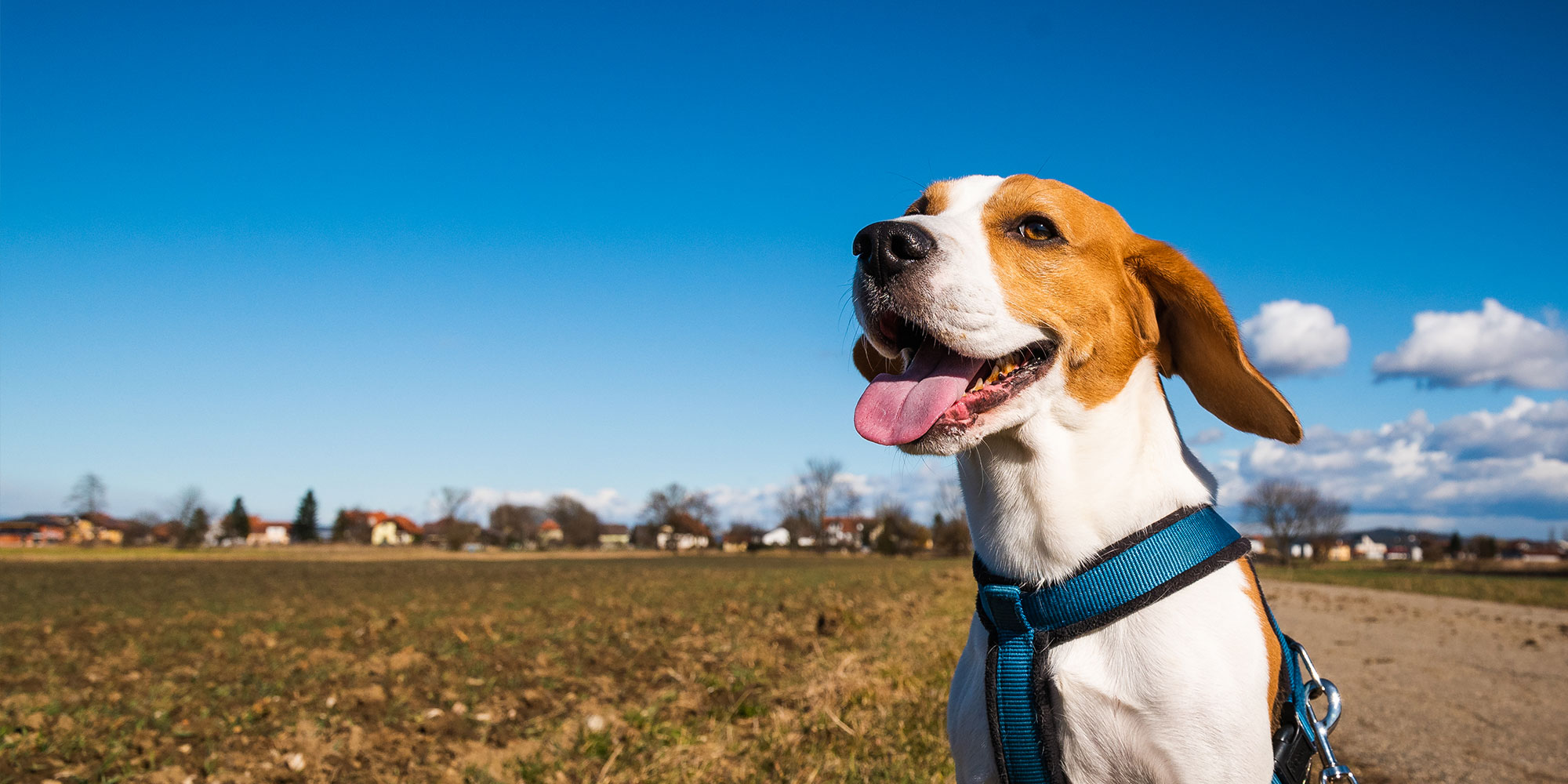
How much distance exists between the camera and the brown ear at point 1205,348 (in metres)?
2.41

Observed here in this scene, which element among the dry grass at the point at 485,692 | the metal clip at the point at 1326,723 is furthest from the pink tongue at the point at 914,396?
the dry grass at the point at 485,692

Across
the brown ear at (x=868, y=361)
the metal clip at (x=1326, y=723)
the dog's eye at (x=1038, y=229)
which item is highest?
the dog's eye at (x=1038, y=229)

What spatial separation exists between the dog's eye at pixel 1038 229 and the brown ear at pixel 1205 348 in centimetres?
26

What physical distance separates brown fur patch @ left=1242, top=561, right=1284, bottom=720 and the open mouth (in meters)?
0.82

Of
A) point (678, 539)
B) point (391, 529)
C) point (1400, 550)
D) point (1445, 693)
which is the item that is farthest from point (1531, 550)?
point (391, 529)

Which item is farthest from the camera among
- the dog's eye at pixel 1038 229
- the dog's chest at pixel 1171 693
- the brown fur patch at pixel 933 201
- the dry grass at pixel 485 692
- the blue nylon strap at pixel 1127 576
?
the dry grass at pixel 485 692

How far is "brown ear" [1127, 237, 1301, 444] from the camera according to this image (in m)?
2.41

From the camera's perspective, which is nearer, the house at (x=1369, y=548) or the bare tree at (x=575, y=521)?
the bare tree at (x=575, y=521)

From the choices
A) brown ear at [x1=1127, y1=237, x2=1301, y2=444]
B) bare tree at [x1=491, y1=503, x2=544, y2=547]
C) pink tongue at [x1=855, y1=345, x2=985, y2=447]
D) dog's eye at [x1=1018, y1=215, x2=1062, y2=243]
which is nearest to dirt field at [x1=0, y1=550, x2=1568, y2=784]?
brown ear at [x1=1127, y1=237, x2=1301, y2=444]

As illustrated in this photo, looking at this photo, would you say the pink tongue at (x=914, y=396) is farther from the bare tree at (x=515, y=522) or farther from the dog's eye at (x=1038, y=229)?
the bare tree at (x=515, y=522)

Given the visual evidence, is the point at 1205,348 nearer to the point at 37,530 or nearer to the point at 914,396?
the point at 914,396

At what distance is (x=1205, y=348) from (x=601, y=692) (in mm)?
8118

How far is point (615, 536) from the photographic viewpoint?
15300 centimetres

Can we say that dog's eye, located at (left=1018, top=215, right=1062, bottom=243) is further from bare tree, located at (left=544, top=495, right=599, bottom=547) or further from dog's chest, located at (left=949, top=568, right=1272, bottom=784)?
bare tree, located at (left=544, top=495, right=599, bottom=547)
